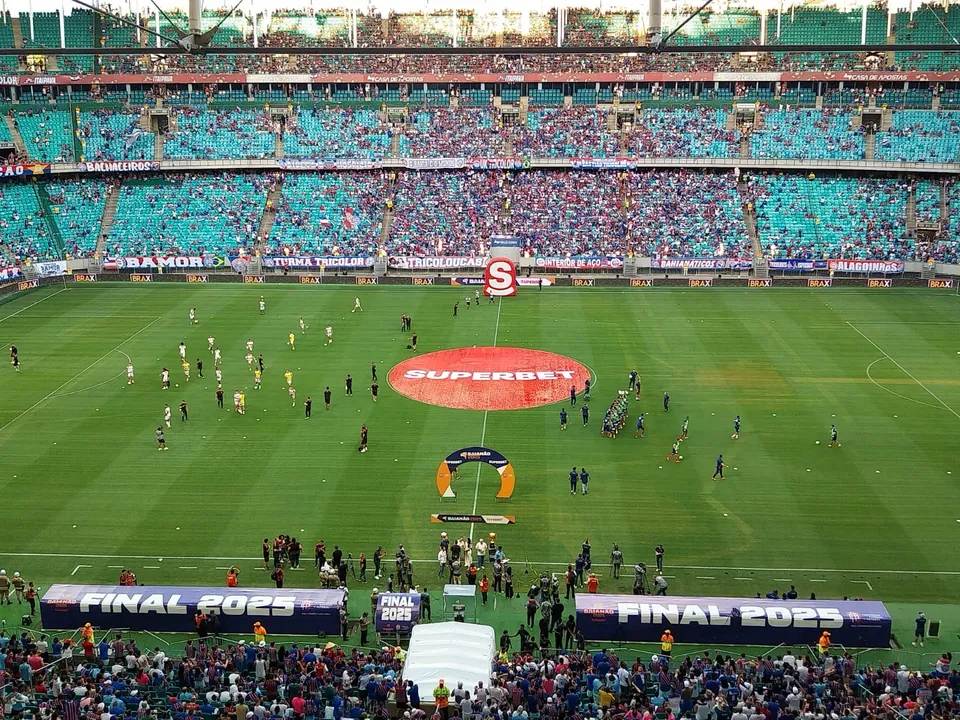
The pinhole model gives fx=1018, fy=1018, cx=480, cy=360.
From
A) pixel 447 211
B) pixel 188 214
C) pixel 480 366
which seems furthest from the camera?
pixel 447 211

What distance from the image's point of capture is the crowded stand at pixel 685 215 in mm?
68812

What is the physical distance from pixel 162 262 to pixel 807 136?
155 feet

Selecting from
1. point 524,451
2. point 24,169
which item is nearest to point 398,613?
point 524,451

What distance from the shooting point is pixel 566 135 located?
77.6 m

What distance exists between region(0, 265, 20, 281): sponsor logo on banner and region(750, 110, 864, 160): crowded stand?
169 feet

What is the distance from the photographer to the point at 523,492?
34.6 metres

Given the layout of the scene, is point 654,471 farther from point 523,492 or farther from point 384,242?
point 384,242

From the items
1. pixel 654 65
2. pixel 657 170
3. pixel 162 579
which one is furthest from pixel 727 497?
pixel 654 65

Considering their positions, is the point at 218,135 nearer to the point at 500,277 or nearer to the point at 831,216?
the point at 500,277

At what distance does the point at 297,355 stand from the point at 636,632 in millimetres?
28689

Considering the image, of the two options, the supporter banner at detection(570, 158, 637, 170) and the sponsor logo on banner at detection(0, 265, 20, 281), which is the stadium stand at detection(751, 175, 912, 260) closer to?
the supporter banner at detection(570, 158, 637, 170)

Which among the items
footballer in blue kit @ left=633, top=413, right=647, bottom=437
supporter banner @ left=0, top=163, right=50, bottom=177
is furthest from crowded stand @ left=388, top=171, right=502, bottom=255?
footballer in blue kit @ left=633, top=413, right=647, bottom=437

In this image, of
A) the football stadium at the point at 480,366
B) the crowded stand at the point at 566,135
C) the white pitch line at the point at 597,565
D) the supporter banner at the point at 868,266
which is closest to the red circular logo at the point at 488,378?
the football stadium at the point at 480,366

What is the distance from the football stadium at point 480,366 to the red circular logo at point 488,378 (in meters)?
0.35
